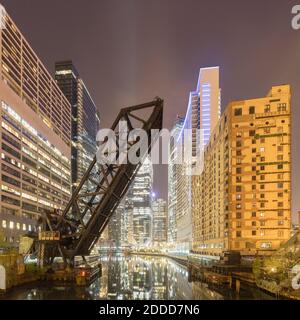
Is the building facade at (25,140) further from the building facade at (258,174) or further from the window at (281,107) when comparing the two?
the window at (281,107)

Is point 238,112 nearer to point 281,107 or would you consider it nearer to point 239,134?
point 239,134

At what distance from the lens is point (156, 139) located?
3588 centimetres

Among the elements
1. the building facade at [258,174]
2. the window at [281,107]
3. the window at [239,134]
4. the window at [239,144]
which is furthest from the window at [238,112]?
the window at [281,107]

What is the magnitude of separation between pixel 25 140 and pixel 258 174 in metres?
57.7

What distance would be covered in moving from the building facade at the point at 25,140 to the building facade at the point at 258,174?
36304 mm

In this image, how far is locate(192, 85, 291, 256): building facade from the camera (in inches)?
2111

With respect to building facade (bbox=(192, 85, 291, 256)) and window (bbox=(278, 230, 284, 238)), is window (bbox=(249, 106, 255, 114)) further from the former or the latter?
window (bbox=(278, 230, 284, 238))

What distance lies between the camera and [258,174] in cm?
5538

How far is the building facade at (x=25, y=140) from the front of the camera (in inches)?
2849

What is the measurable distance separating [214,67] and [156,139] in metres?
113

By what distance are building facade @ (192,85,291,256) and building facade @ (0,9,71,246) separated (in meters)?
36.3
